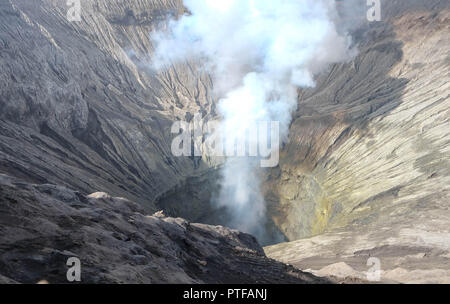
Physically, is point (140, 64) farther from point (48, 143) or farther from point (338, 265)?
point (338, 265)

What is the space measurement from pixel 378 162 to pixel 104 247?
64.0 metres

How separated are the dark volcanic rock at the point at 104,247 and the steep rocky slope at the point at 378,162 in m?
13.3

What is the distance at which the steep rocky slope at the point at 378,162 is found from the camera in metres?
39.9

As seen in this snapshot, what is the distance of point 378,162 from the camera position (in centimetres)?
7106

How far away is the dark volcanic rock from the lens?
14.3 meters

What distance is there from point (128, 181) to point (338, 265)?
44.3m

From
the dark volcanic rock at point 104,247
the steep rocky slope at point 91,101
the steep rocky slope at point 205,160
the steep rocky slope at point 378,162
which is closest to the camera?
the dark volcanic rock at point 104,247

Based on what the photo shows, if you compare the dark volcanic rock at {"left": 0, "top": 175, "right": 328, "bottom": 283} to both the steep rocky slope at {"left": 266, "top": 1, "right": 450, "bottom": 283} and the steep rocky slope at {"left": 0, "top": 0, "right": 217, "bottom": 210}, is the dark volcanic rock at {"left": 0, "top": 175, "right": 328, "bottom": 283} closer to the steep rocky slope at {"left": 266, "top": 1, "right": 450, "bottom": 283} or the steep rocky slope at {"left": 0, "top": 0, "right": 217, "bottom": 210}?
the steep rocky slope at {"left": 266, "top": 1, "right": 450, "bottom": 283}

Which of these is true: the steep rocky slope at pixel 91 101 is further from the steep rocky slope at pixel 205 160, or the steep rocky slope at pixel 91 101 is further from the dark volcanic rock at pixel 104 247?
the dark volcanic rock at pixel 104 247

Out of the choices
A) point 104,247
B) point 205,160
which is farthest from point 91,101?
A: point 104,247

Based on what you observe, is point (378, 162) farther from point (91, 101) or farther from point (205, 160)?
point (91, 101)

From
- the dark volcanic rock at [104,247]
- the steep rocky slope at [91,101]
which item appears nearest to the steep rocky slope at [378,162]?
the dark volcanic rock at [104,247]

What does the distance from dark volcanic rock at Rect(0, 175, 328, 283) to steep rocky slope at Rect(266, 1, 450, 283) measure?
13307 mm

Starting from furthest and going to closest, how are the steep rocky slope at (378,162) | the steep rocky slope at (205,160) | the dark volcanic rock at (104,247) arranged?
the steep rocky slope at (378,162) < the steep rocky slope at (205,160) < the dark volcanic rock at (104,247)
